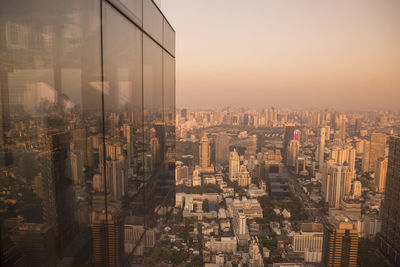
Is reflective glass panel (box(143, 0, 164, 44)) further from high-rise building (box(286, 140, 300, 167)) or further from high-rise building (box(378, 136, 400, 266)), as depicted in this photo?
high-rise building (box(286, 140, 300, 167))

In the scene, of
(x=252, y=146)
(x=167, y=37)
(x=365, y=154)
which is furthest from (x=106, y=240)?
(x=252, y=146)

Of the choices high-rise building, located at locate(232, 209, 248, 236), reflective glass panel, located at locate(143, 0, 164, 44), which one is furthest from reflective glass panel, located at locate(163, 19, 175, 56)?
high-rise building, located at locate(232, 209, 248, 236)

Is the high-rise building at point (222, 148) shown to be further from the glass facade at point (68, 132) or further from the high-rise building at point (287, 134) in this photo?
the glass facade at point (68, 132)

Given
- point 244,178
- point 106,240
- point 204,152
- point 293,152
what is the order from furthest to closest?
point 204,152 → point 244,178 → point 293,152 → point 106,240

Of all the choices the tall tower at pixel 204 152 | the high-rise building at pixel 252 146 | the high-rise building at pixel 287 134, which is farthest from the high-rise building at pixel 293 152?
the tall tower at pixel 204 152

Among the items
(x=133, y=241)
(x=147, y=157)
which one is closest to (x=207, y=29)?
(x=147, y=157)

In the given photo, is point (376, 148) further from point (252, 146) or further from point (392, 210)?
point (252, 146)
